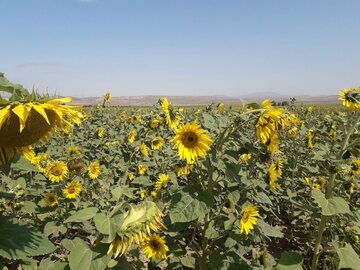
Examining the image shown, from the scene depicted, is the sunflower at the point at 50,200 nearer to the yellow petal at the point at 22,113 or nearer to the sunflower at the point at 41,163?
the sunflower at the point at 41,163

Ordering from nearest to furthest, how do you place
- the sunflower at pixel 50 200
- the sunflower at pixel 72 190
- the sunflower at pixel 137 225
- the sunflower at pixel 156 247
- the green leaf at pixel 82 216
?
the sunflower at pixel 137 225 < the green leaf at pixel 82 216 < the sunflower at pixel 156 247 < the sunflower at pixel 50 200 < the sunflower at pixel 72 190

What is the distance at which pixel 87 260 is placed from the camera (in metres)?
1.49

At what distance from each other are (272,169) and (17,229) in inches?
106

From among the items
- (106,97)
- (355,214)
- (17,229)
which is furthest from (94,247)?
(106,97)

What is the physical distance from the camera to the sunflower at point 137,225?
1.37m

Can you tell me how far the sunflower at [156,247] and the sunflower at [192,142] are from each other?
804mm

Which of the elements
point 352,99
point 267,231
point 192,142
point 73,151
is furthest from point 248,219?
Result: point 73,151

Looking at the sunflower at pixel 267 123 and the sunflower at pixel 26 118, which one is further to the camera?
the sunflower at pixel 267 123

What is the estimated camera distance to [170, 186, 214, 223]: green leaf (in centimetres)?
192

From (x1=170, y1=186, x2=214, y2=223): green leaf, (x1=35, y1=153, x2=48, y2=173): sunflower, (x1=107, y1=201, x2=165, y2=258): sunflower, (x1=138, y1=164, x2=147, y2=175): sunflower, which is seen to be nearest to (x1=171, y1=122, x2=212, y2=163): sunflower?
(x1=170, y1=186, x2=214, y2=223): green leaf

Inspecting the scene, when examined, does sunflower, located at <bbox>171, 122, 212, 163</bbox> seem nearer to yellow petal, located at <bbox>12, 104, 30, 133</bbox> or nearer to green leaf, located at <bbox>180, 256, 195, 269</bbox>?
green leaf, located at <bbox>180, 256, 195, 269</bbox>

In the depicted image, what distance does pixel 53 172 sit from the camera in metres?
3.61

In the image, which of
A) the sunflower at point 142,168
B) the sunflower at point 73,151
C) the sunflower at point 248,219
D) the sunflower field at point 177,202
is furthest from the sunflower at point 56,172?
the sunflower at point 248,219

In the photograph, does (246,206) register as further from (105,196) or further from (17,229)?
(17,229)
